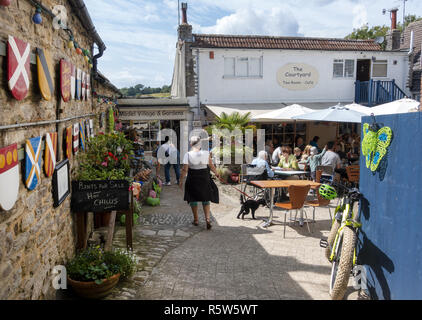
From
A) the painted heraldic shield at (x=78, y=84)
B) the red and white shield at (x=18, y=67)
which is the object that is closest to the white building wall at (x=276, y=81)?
the painted heraldic shield at (x=78, y=84)

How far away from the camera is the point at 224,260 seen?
5.42m

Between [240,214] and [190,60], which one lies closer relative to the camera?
[240,214]

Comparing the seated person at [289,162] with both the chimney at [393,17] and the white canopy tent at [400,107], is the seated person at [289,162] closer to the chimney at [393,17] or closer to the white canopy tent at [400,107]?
the white canopy tent at [400,107]

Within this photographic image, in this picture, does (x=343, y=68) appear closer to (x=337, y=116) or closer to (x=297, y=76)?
(x=297, y=76)

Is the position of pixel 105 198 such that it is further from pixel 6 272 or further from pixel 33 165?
pixel 6 272

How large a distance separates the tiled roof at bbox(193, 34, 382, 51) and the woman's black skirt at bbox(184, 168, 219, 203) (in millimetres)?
10355

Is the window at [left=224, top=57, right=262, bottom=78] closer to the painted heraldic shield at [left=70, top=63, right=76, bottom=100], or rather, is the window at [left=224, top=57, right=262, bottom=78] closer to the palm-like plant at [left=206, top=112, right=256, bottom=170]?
the palm-like plant at [left=206, top=112, right=256, bottom=170]

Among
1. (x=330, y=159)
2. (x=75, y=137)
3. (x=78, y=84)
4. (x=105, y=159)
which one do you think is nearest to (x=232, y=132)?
(x=330, y=159)

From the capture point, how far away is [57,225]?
3949mm

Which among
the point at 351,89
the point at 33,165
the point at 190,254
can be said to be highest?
the point at 351,89

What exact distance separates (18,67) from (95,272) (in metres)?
2.40

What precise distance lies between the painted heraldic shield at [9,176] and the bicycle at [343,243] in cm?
325
